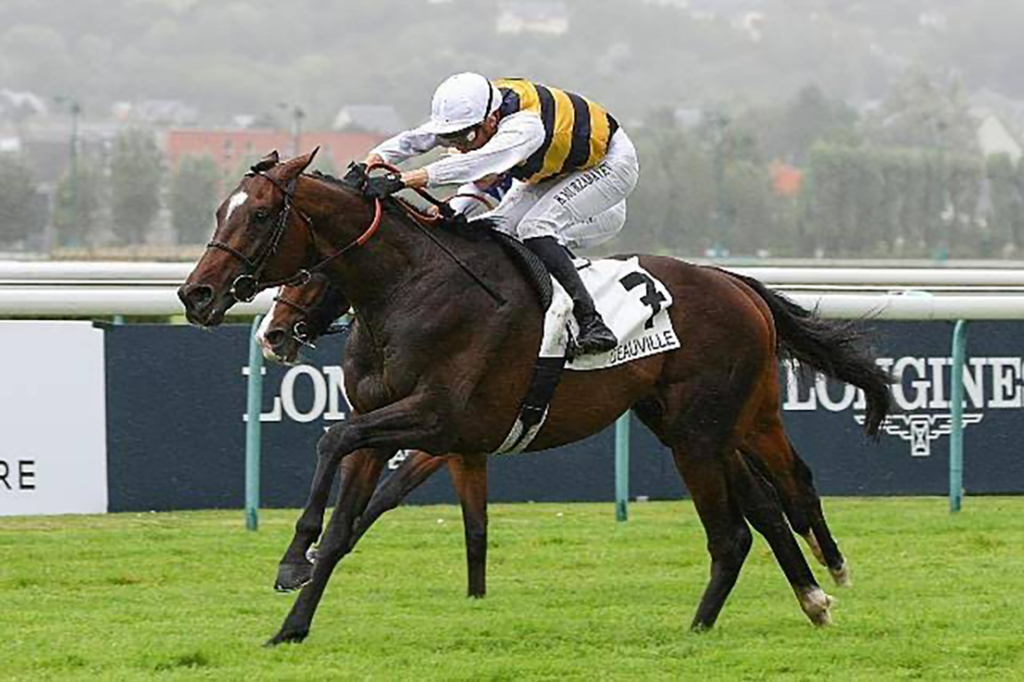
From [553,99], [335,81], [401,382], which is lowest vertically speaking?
[401,382]

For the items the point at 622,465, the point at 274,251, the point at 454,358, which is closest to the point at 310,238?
the point at 274,251

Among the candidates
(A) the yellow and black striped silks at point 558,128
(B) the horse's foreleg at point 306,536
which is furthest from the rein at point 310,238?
(B) the horse's foreleg at point 306,536

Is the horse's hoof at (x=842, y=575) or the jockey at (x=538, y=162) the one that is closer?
the jockey at (x=538, y=162)

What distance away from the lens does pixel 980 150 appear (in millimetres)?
52719

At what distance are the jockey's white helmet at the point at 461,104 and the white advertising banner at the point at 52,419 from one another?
341 centimetres

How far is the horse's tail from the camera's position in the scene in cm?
730

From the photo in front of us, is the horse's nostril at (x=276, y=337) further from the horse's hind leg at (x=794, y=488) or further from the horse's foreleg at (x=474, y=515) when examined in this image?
the horse's hind leg at (x=794, y=488)

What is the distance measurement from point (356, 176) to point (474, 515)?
5.17ft

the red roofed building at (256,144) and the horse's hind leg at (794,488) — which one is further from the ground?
the red roofed building at (256,144)

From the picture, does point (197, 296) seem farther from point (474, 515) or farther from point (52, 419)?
point (52, 419)

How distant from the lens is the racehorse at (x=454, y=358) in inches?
238

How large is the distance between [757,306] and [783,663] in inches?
59.1

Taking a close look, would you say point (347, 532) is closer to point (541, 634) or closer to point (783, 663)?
point (541, 634)

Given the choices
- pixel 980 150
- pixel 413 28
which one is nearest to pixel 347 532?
pixel 980 150
